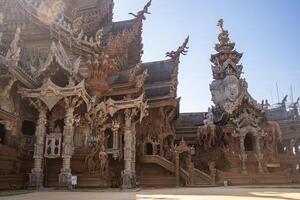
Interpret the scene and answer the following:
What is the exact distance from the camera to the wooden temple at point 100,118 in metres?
14.0


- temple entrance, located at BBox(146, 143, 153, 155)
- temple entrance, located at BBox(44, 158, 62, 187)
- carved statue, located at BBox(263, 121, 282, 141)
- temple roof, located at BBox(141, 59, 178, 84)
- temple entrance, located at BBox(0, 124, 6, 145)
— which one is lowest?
temple entrance, located at BBox(44, 158, 62, 187)

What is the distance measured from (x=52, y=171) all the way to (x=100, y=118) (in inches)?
135

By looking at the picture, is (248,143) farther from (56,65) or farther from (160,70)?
(56,65)

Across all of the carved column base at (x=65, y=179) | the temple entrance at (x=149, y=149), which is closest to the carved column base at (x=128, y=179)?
the carved column base at (x=65, y=179)

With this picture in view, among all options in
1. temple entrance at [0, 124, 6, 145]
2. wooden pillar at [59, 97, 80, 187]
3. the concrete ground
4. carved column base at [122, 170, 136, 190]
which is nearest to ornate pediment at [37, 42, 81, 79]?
wooden pillar at [59, 97, 80, 187]

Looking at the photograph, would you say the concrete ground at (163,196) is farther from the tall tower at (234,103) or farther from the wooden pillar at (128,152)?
the tall tower at (234,103)

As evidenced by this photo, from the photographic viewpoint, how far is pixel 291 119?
95.2 ft

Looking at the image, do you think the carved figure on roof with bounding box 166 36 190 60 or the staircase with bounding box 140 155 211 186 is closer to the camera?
the staircase with bounding box 140 155 211 186

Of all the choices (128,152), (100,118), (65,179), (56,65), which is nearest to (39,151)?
(65,179)

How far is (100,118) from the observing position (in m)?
16.5

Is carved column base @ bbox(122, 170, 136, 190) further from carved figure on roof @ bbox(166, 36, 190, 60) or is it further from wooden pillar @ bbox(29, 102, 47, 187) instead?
carved figure on roof @ bbox(166, 36, 190, 60)

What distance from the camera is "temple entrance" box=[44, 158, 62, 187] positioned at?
1411cm

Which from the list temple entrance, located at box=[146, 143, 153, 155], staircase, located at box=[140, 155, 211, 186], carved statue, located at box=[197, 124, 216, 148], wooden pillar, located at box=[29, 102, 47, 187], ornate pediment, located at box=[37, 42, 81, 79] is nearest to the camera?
wooden pillar, located at box=[29, 102, 47, 187]

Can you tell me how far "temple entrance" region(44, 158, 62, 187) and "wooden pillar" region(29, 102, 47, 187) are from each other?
1.92ft
